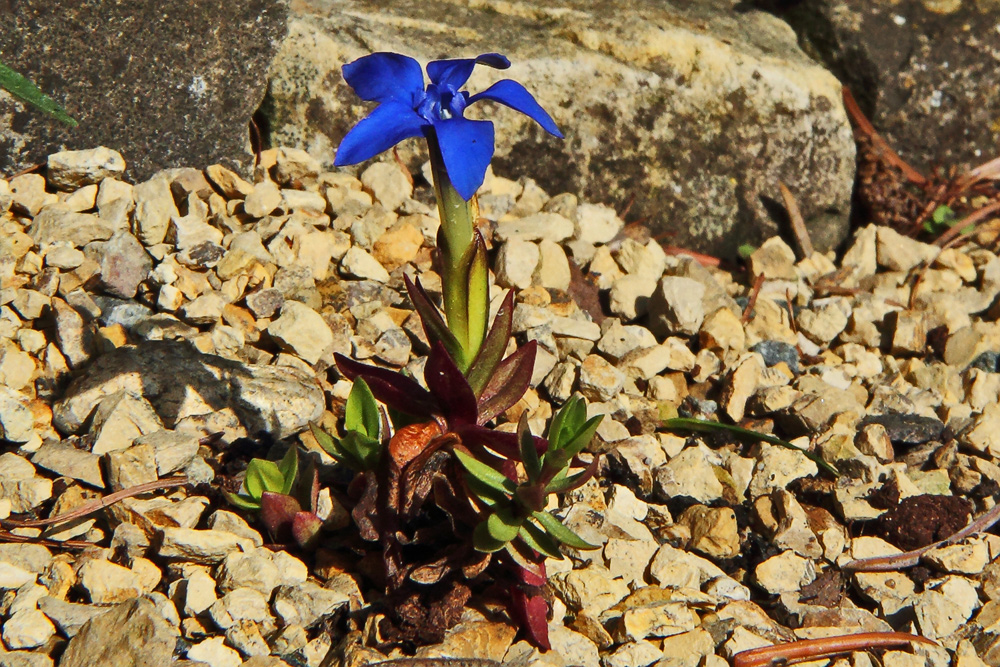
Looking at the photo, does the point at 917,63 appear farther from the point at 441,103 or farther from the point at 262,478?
the point at 262,478

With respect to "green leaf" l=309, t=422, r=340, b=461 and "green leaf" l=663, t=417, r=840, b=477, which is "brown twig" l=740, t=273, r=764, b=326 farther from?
"green leaf" l=309, t=422, r=340, b=461

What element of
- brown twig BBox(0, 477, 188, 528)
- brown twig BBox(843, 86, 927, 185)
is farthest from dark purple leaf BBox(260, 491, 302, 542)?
brown twig BBox(843, 86, 927, 185)

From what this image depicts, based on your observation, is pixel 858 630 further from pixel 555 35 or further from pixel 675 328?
pixel 555 35

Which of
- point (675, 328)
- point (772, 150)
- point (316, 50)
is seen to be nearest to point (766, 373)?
point (675, 328)

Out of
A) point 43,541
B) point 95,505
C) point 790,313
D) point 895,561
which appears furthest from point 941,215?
point 43,541

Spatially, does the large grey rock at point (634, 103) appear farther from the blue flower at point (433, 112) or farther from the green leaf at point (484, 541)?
the green leaf at point (484, 541)
